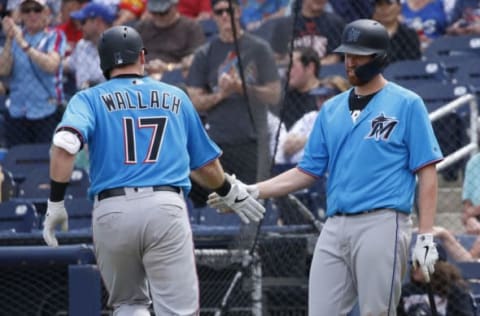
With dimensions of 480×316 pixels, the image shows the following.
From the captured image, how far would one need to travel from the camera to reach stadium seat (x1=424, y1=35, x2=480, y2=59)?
11.0 metres

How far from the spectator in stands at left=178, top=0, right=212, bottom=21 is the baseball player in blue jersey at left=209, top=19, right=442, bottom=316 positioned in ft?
21.4

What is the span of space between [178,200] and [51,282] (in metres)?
2.04

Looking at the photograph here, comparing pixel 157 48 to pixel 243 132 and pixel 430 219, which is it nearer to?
pixel 243 132

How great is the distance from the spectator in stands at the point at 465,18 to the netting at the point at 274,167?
15.4 inches

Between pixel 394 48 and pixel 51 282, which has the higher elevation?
pixel 394 48

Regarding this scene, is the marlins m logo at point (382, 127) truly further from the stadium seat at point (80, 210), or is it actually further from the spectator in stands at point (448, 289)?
the stadium seat at point (80, 210)

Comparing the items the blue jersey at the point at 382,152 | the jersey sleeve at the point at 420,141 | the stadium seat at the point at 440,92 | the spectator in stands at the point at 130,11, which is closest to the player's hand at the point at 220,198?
the blue jersey at the point at 382,152

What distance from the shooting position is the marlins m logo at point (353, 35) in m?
5.98

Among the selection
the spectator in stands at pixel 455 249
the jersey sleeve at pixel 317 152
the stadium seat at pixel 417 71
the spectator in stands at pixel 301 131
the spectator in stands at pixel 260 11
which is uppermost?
the spectator in stands at pixel 260 11

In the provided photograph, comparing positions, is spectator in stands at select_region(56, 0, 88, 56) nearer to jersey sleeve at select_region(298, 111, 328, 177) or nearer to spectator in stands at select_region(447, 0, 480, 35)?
spectator in stands at select_region(447, 0, 480, 35)

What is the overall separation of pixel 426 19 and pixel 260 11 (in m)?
3.18

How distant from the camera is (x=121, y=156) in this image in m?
5.77

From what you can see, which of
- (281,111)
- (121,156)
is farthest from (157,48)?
(121,156)

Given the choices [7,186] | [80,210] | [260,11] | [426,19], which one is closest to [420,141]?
[260,11]
